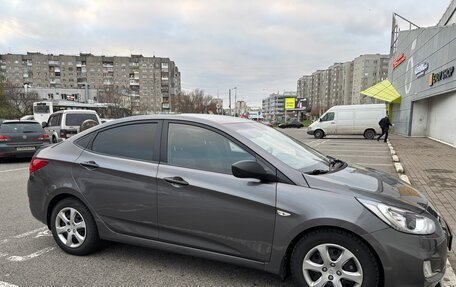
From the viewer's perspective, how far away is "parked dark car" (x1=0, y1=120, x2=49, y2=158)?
10.2m

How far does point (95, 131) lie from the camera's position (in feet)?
11.6

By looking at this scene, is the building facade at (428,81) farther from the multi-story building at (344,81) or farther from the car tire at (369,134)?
the multi-story building at (344,81)

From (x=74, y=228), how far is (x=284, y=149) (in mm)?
2469

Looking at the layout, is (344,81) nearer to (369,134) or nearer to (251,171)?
(369,134)

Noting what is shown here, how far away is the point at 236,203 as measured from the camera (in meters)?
2.62

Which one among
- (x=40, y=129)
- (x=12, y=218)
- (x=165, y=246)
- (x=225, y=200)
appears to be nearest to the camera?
(x=225, y=200)

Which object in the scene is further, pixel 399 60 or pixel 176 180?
pixel 399 60

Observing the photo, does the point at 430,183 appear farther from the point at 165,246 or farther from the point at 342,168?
the point at 165,246

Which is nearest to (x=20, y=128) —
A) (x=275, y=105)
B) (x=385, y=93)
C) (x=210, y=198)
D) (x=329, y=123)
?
(x=210, y=198)

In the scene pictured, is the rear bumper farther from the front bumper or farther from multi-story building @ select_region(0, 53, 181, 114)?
multi-story building @ select_region(0, 53, 181, 114)

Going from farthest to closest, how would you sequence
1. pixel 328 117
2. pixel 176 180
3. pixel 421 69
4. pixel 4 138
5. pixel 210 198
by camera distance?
pixel 328 117, pixel 421 69, pixel 4 138, pixel 176 180, pixel 210 198

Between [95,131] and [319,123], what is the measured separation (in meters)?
22.1

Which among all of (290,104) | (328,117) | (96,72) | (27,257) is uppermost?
(96,72)

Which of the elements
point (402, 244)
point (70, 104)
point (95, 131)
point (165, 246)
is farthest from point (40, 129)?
point (70, 104)
